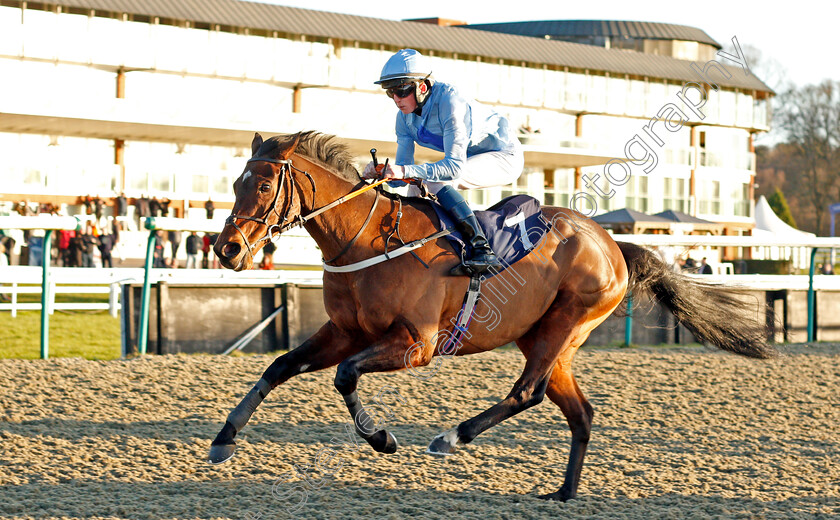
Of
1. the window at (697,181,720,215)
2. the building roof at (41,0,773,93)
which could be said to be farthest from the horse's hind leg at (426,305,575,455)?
the window at (697,181,720,215)

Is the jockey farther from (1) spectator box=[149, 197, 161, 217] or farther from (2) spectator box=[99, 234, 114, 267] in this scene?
(1) spectator box=[149, 197, 161, 217]

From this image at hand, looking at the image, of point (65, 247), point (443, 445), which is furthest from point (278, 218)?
point (65, 247)

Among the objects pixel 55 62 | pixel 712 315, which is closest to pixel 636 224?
pixel 712 315

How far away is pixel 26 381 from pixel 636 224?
41.7ft

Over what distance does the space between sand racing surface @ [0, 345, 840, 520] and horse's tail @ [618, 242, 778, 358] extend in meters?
0.55

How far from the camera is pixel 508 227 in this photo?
4.30 meters

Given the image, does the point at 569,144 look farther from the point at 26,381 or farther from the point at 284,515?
the point at 284,515

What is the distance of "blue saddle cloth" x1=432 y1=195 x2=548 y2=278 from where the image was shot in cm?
413

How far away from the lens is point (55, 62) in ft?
80.0

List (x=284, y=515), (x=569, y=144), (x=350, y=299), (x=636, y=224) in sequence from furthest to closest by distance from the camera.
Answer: (x=569, y=144) < (x=636, y=224) < (x=350, y=299) < (x=284, y=515)

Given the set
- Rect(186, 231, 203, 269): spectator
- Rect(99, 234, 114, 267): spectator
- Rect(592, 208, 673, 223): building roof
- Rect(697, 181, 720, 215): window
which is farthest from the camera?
Rect(697, 181, 720, 215): window

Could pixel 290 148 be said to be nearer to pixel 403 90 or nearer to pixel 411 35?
pixel 403 90

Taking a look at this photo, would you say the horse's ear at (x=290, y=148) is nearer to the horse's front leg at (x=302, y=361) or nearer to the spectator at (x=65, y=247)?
the horse's front leg at (x=302, y=361)

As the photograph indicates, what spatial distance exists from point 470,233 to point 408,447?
132 cm
